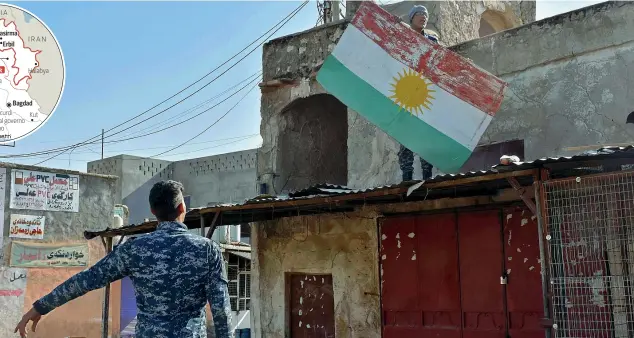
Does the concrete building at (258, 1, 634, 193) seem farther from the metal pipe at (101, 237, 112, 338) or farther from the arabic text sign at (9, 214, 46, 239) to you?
the arabic text sign at (9, 214, 46, 239)

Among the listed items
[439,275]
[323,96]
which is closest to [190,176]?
[323,96]

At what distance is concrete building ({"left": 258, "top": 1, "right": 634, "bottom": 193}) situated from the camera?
25.2 feet

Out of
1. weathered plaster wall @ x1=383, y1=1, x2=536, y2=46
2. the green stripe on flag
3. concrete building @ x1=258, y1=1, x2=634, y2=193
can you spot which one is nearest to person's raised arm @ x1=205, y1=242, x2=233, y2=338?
the green stripe on flag

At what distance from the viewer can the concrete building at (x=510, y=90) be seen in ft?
25.2

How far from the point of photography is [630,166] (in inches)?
232

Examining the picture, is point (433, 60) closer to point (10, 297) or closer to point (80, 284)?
point (80, 284)

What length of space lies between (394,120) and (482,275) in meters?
2.20

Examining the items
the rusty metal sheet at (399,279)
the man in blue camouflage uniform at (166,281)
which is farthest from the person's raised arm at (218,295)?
the rusty metal sheet at (399,279)

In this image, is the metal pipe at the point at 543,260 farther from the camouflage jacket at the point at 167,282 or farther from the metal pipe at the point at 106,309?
the metal pipe at the point at 106,309

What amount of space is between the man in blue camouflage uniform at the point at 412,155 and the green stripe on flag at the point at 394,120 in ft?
1.81

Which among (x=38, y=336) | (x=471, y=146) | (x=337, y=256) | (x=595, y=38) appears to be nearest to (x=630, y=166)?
(x=471, y=146)

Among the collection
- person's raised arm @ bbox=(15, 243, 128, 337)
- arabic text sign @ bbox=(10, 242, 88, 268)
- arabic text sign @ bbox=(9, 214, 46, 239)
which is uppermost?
arabic text sign @ bbox=(9, 214, 46, 239)

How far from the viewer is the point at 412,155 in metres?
8.98

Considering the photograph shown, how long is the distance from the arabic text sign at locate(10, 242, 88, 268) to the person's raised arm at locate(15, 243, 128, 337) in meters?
14.0
